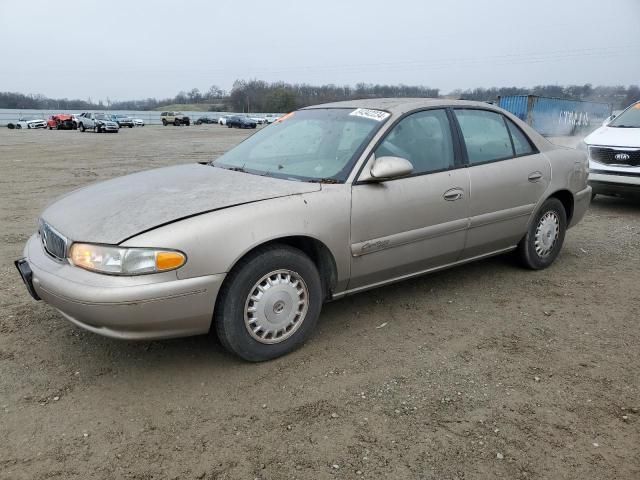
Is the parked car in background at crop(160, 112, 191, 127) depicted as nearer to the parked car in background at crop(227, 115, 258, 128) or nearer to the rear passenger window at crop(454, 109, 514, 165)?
the parked car in background at crop(227, 115, 258, 128)

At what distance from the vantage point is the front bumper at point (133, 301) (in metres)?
2.54

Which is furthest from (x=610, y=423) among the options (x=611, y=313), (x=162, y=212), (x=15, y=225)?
(x=15, y=225)

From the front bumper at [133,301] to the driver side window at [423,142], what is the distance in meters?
1.55

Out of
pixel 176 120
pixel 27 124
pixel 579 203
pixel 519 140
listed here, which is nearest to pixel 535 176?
pixel 519 140

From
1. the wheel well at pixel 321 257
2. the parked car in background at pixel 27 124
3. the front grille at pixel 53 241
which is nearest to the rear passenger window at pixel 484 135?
the wheel well at pixel 321 257

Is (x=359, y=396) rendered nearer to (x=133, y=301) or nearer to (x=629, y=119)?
(x=133, y=301)

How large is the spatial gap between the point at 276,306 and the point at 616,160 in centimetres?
661

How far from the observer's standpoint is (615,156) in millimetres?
7461

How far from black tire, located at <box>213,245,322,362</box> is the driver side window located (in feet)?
3.20

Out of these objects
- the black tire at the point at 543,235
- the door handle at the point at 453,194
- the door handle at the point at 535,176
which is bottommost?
the black tire at the point at 543,235

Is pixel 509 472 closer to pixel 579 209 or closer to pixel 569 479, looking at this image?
pixel 569 479

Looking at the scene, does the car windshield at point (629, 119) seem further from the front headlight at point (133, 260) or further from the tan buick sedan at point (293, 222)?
Answer: the front headlight at point (133, 260)

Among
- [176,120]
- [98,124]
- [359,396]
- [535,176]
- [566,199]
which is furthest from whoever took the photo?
[176,120]

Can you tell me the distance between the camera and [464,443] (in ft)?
7.66
